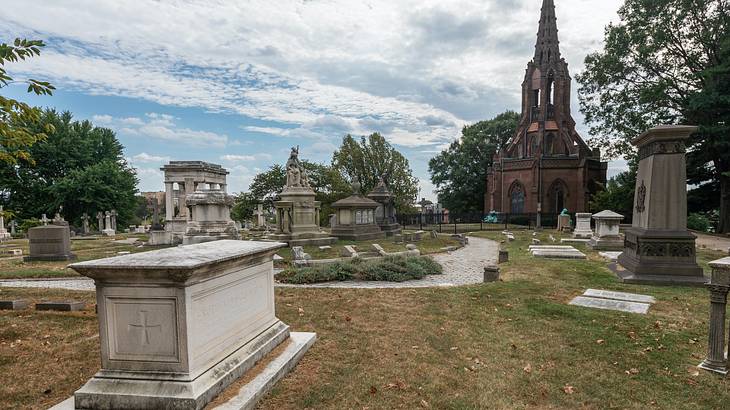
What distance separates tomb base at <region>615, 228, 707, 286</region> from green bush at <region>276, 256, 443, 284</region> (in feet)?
16.9

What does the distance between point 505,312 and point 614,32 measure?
91.4 ft

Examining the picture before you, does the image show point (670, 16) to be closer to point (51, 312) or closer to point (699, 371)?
point (699, 371)

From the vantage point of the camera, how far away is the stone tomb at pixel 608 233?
15.4 metres

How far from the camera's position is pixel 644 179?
9.20m

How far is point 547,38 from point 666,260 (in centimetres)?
4168

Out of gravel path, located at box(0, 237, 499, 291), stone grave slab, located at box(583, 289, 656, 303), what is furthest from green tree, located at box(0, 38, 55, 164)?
stone grave slab, located at box(583, 289, 656, 303)

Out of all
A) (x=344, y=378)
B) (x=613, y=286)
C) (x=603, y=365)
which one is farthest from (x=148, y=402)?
(x=613, y=286)

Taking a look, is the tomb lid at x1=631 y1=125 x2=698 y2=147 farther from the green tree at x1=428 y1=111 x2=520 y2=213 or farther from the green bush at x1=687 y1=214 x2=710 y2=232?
the green tree at x1=428 y1=111 x2=520 y2=213

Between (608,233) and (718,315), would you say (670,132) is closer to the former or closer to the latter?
(718,315)

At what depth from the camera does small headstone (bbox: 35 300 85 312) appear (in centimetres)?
622

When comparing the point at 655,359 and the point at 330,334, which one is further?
the point at 330,334

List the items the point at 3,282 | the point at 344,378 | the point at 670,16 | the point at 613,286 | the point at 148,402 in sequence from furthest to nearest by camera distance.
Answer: the point at 670,16
the point at 3,282
the point at 613,286
the point at 344,378
the point at 148,402

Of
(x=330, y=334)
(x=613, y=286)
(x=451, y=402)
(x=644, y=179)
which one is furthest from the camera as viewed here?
(x=644, y=179)

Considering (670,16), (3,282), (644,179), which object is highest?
(670,16)
